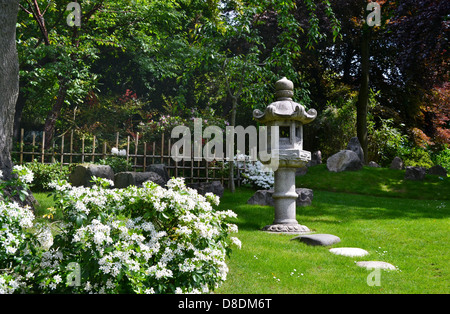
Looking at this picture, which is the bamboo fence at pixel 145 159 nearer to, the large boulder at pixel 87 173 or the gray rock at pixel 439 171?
the large boulder at pixel 87 173

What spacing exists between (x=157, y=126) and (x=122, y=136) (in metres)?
3.17

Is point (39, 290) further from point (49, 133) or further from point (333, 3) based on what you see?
point (333, 3)

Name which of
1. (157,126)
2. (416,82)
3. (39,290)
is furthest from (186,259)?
Answer: (416,82)

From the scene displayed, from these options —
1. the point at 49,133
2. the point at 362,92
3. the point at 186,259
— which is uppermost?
the point at 362,92

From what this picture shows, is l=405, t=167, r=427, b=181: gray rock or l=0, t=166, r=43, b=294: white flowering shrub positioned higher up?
l=405, t=167, r=427, b=181: gray rock

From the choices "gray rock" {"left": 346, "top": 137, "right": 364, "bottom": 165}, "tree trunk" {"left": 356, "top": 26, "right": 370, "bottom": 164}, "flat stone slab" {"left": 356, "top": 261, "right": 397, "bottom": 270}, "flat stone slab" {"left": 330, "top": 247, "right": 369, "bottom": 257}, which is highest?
"tree trunk" {"left": 356, "top": 26, "right": 370, "bottom": 164}

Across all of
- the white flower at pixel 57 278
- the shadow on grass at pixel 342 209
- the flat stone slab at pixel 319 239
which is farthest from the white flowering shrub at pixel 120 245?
the shadow on grass at pixel 342 209

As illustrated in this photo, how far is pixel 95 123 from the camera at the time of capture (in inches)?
709

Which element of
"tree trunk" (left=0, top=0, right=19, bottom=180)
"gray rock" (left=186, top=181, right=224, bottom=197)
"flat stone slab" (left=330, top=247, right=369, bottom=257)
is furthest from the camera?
"gray rock" (left=186, top=181, right=224, bottom=197)

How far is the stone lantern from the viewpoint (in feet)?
27.3

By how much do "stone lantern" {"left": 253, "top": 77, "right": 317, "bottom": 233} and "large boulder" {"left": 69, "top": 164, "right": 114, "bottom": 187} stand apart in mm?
5064

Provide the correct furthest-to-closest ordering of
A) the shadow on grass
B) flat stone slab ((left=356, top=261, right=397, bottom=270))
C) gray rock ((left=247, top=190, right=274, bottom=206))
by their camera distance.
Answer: gray rock ((left=247, top=190, right=274, bottom=206)) → the shadow on grass → flat stone slab ((left=356, top=261, right=397, bottom=270))

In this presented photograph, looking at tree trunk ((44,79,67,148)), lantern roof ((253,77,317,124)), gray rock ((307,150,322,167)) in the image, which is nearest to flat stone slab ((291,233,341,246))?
lantern roof ((253,77,317,124))

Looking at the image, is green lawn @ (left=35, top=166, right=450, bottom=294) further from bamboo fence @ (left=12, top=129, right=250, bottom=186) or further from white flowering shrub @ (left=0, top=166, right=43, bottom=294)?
white flowering shrub @ (left=0, top=166, right=43, bottom=294)
